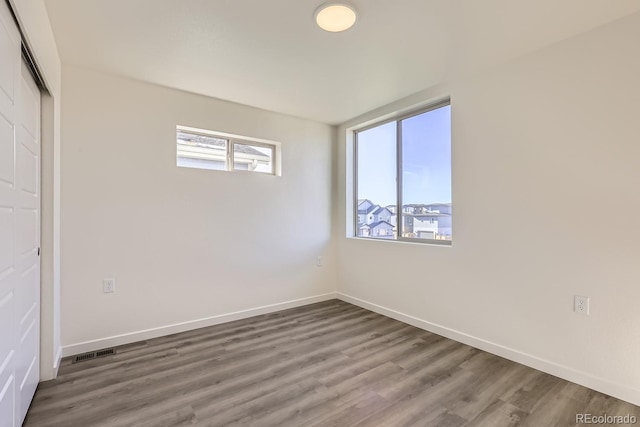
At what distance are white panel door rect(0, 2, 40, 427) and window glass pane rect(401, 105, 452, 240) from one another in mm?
3063

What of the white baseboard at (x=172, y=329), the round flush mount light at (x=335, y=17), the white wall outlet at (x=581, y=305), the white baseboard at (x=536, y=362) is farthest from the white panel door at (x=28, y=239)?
the white wall outlet at (x=581, y=305)

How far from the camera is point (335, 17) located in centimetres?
184

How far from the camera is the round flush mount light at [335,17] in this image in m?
1.76

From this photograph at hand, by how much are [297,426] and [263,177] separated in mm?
2512

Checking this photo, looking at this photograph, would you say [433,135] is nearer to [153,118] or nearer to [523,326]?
[523,326]

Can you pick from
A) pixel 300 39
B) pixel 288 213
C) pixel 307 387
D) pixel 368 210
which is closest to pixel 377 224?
pixel 368 210

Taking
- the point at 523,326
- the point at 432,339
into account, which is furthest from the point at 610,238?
the point at 432,339

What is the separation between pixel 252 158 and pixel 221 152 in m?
0.36

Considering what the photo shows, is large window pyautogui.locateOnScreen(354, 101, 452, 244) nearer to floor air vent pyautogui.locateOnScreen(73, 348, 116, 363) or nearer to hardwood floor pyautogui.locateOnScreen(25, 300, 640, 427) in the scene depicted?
hardwood floor pyautogui.locateOnScreen(25, 300, 640, 427)

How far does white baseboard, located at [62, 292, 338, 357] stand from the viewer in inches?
98.8

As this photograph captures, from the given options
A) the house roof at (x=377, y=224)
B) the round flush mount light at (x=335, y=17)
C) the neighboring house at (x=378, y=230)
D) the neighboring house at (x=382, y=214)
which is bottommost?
the neighboring house at (x=378, y=230)

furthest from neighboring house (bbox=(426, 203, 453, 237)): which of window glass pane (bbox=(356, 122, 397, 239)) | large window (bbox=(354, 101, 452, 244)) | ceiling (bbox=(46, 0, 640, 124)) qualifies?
ceiling (bbox=(46, 0, 640, 124))

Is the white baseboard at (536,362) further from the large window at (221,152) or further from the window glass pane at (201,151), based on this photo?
the window glass pane at (201,151)

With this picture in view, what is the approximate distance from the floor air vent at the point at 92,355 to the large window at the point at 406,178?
2.89m
